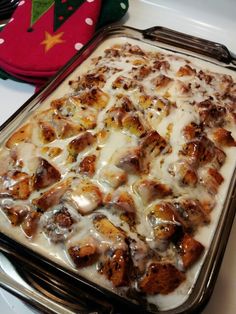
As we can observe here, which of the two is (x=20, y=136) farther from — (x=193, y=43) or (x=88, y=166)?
(x=193, y=43)

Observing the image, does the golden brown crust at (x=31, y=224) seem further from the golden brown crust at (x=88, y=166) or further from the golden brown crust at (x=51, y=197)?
the golden brown crust at (x=88, y=166)

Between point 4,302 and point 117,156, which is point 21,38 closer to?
point 117,156

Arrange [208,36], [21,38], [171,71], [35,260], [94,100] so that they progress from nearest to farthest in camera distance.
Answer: [35,260], [94,100], [171,71], [21,38], [208,36]

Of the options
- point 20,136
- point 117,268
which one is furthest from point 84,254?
point 20,136

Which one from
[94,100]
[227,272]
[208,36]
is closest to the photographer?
[227,272]

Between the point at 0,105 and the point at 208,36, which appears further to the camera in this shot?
the point at 208,36

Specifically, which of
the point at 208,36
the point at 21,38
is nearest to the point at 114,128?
the point at 21,38

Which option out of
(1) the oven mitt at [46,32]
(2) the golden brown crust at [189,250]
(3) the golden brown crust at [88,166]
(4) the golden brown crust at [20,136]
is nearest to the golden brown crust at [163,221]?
(2) the golden brown crust at [189,250]

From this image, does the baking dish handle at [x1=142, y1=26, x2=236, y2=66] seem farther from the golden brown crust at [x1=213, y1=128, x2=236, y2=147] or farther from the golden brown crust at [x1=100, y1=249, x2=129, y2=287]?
the golden brown crust at [x1=100, y1=249, x2=129, y2=287]
